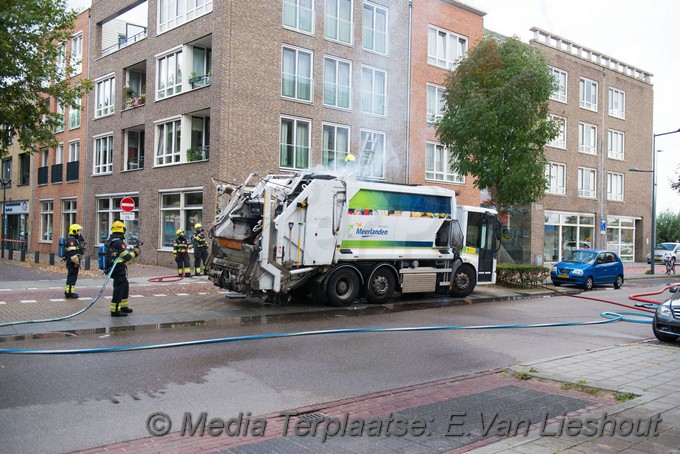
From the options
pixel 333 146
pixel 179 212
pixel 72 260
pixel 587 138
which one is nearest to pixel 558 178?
pixel 587 138

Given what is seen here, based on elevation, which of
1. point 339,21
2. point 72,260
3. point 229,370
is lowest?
point 229,370

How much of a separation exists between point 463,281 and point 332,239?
5270mm

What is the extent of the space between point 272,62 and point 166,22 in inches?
232

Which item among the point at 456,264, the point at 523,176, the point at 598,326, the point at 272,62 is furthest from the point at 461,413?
the point at 272,62

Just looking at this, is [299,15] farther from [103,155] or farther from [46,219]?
[46,219]

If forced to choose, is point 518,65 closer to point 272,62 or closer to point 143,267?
point 272,62

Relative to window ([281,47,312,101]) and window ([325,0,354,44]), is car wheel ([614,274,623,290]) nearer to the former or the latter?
window ([281,47,312,101])

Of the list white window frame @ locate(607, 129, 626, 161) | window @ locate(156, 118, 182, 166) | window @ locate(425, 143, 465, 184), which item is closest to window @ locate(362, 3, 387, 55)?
window @ locate(425, 143, 465, 184)

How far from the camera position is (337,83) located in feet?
80.7

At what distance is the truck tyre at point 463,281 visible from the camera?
15.8 m

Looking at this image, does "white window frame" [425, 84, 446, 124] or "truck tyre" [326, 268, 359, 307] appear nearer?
"truck tyre" [326, 268, 359, 307]

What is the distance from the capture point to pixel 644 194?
4166cm

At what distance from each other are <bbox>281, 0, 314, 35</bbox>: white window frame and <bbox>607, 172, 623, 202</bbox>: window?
25.3 meters

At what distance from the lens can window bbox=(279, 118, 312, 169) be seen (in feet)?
76.0
